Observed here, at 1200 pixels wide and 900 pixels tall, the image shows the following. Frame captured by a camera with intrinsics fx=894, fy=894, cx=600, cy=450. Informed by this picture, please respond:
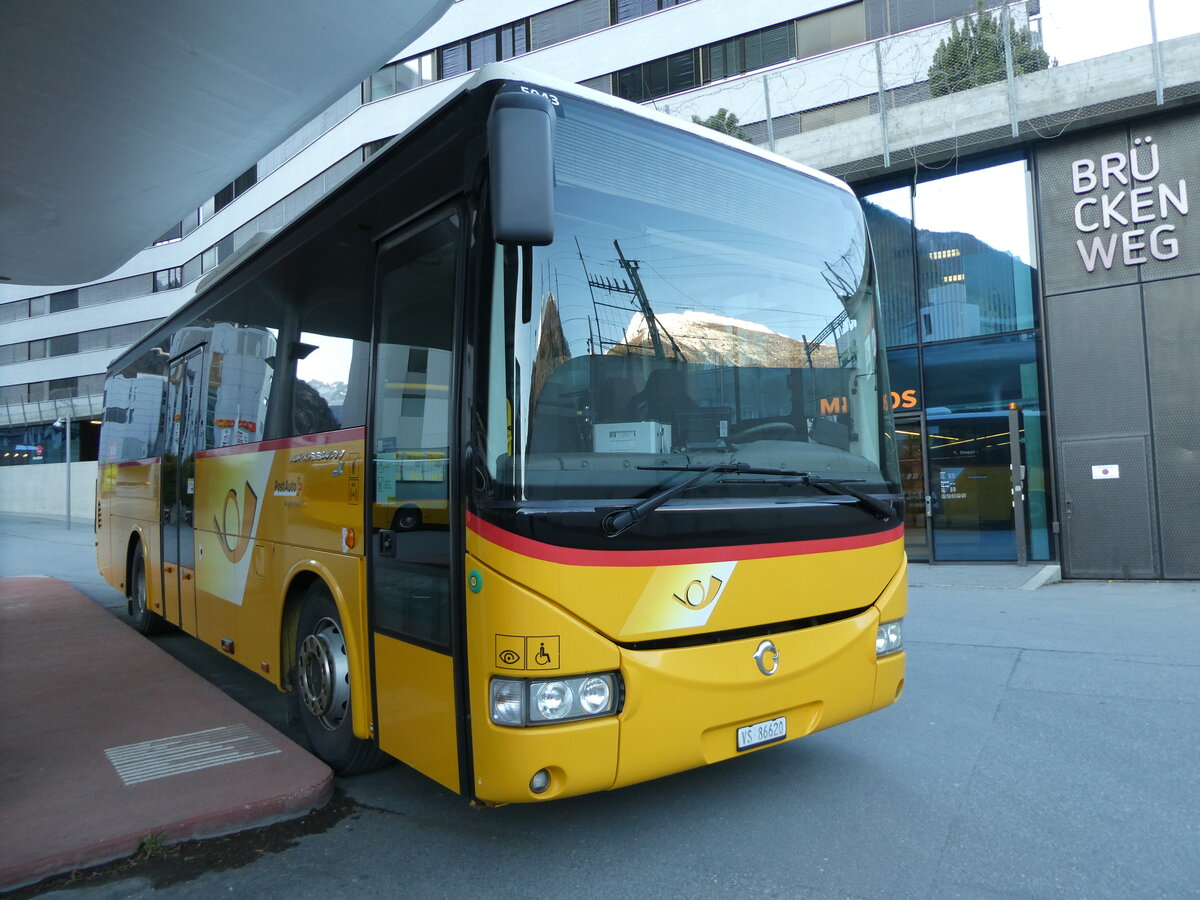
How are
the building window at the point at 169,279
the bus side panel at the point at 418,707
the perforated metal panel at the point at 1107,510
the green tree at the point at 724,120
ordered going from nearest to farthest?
the bus side panel at the point at 418,707 < the perforated metal panel at the point at 1107,510 < the green tree at the point at 724,120 < the building window at the point at 169,279

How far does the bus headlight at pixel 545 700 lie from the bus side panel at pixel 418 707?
0.29 metres

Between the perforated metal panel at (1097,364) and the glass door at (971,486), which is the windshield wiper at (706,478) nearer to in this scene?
the perforated metal panel at (1097,364)

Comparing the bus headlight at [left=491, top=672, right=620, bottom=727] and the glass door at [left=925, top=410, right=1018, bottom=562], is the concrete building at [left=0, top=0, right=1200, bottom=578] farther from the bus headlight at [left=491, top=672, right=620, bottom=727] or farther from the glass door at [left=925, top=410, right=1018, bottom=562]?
the bus headlight at [left=491, top=672, right=620, bottom=727]

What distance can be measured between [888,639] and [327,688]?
2845mm


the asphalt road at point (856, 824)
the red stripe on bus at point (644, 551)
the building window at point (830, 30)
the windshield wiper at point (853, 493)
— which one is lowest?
the asphalt road at point (856, 824)

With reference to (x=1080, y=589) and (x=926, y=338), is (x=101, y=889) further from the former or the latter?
(x=926, y=338)

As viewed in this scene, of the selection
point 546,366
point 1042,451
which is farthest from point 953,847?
point 1042,451

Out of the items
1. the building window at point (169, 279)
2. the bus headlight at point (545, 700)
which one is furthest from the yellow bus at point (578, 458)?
the building window at point (169, 279)

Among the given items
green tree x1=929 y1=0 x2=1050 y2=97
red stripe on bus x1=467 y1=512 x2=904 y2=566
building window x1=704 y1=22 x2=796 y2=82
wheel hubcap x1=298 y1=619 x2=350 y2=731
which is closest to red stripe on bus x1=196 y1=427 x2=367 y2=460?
wheel hubcap x1=298 y1=619 x2=350 y2=731

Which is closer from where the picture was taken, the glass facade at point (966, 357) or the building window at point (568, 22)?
the glass facade at point (966, 357)

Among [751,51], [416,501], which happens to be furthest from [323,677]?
[751,51]

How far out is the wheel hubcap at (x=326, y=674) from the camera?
453cm

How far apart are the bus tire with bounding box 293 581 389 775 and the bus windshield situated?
1843 mm

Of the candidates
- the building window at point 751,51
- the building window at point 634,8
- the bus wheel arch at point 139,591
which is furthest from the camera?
the building window at point 634,8
